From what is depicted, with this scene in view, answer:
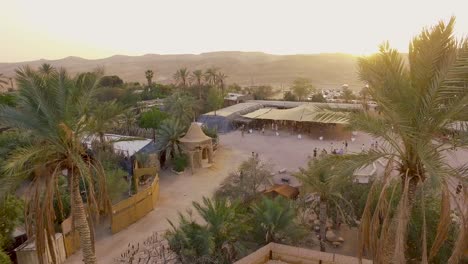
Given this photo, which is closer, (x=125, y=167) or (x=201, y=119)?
(x=125, y=167)

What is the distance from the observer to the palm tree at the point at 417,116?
18.6 feet

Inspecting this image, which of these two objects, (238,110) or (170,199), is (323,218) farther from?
(238,110)

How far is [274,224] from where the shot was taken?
11.4 metres

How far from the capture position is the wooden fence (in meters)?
15.2

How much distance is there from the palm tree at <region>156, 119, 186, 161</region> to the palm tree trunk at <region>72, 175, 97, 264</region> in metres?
14.6

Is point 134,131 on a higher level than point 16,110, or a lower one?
lower

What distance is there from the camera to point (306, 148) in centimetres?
2786

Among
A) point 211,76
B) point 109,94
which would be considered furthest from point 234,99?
point 109,94

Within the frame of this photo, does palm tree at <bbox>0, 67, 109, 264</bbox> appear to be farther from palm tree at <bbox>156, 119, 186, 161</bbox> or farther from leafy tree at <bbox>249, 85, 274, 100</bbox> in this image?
leafy tree at <bbox>249, 85, 274, 100</bbox>

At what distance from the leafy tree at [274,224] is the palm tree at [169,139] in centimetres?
1262

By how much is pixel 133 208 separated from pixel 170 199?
2923 mm

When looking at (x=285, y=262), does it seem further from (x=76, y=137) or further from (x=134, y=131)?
(x=134, y=131)

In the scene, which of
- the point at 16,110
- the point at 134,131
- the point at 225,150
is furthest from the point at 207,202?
the point at 134,131

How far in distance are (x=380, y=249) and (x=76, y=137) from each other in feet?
21.9
